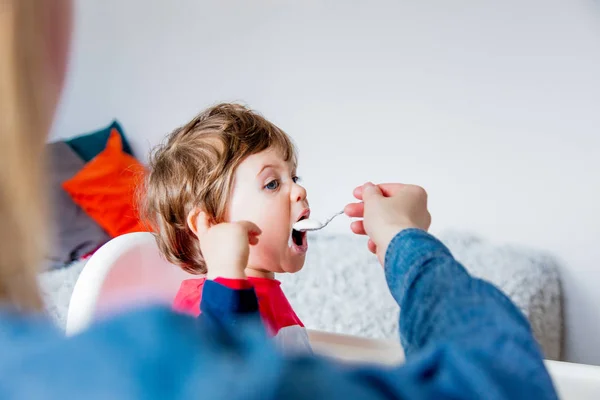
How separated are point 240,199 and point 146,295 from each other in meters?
0.20

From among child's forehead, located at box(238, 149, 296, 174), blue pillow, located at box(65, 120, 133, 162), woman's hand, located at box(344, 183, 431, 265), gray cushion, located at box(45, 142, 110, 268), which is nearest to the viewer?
woman's hand, located at box(344, 183, 431, 265)

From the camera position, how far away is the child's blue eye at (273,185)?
2.95 ft

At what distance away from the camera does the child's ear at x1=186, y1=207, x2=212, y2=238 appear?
886 millimetres

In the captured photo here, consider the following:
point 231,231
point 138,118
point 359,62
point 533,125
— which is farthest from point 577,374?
point 138,118

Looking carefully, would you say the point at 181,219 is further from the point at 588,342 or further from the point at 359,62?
the point at 588,342

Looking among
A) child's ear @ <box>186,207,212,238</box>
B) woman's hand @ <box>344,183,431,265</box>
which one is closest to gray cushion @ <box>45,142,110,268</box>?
child's ear @ <box>186,207,212,238</box>

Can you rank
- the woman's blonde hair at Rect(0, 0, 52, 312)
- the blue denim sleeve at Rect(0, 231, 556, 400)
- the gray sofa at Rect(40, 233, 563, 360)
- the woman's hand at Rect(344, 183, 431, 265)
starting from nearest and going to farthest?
the blue denim sleeve at Rect(0, 231, 556, 400)
the woman's blonde hair at Rect(0, 0, 52, 312)
the woman's hand at Rect(344, 183, 431, 265)
the gray sofa at Rect(40, 233, 563, 360)

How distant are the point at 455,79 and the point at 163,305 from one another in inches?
62.2

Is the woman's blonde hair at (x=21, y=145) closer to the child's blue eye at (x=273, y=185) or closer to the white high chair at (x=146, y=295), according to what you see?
the white high chair at (x=146, y=295)

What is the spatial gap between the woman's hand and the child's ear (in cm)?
29

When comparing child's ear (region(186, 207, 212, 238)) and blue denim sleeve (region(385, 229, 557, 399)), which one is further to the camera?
child's ear (region(186, 207, 212, 238))

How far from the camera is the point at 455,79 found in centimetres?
172

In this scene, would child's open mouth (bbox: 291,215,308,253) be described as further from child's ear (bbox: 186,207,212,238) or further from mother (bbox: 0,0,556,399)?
mother (bbox: 0,0,556,399)

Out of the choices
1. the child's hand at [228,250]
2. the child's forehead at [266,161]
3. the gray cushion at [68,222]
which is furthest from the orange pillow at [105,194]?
the child's hand at [228,250]
